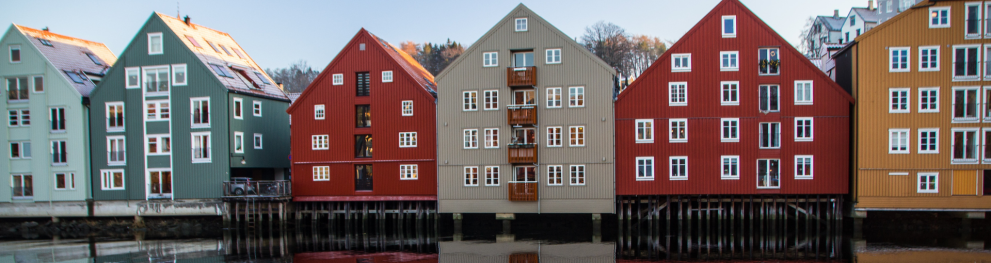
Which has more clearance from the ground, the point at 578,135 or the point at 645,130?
the point at 645,130

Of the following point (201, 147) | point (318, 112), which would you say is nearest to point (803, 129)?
point (318, 112)

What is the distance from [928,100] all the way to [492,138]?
880 inches

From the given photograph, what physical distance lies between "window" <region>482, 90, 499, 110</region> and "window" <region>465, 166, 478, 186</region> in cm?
354

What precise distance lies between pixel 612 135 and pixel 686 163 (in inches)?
164

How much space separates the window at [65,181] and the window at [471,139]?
25.5 m

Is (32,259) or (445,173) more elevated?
(445,173)

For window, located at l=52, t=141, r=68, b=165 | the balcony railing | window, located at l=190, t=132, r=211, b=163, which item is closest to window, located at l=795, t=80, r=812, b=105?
the balcony railing

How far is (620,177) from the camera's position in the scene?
3506cm

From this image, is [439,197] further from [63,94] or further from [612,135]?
[63,94]

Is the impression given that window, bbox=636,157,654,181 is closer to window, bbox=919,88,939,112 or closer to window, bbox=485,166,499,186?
window, bbox=485,166,499,186

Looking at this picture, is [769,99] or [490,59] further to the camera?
[490,59]

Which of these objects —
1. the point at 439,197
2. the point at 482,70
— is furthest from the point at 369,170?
the point at 482,70

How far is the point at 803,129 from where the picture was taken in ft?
111

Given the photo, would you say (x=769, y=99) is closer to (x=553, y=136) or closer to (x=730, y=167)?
(x=730, y=167)
